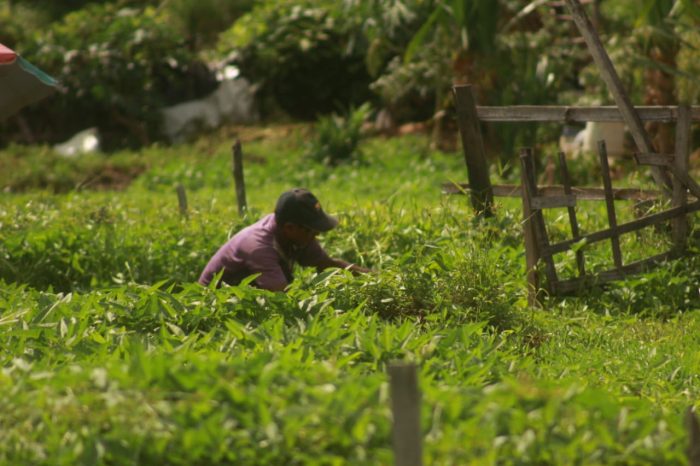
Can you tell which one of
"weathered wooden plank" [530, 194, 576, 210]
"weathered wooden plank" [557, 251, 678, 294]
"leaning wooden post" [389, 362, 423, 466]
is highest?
"leaning wooden post" [389, 362, 423, 466]

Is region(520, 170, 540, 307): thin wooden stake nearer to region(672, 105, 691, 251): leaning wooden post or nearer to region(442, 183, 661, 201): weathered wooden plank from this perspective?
region(442, 183, 661, 201): weathered wooden plank

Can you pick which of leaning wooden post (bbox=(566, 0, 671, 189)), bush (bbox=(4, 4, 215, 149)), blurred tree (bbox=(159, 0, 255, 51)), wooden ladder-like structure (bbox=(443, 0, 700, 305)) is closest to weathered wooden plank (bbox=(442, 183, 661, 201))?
wooden ladder-like structure (bbox=(443, 0, 700, 305))

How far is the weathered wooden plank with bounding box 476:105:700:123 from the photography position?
24.9ft

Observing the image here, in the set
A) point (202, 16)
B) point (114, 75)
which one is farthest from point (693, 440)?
point (202, 16)

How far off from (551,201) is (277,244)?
1833 millimetres

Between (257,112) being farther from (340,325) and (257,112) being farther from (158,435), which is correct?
(158,435)

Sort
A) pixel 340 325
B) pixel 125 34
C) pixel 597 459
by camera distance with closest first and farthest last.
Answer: pixel 597 459 < pixel 340 325 < pixel 125 34

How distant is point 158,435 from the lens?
3479 mm

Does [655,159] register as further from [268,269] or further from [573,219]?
[268,269]

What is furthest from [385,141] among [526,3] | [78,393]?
[78,393]

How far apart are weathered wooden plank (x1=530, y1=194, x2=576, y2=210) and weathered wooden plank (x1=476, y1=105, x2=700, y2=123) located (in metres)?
0.65

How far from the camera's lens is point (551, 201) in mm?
7230

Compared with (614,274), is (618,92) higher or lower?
higher

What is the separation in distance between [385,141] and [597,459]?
1327 cm
